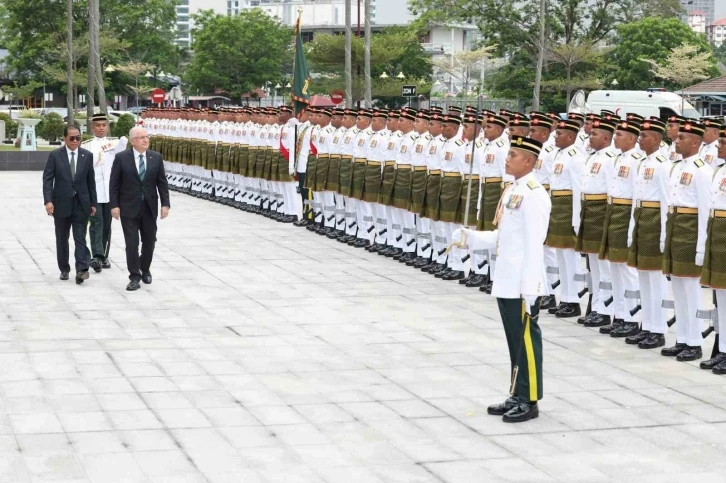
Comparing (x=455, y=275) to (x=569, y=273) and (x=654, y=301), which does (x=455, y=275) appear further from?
(x=654, y=301)

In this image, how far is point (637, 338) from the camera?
36.3ft

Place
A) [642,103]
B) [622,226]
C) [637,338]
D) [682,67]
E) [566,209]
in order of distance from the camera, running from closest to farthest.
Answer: [637,338] < [622,226] < [566,209] < [642,103] < [682,67]

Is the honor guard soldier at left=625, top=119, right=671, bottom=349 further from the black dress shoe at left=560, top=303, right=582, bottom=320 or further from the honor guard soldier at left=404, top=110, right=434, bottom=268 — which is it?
the honor guard soldier at left=404, top=110, right=434, bottom=268

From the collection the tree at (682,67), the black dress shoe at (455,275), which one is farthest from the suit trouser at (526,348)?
the tree at (682,67)

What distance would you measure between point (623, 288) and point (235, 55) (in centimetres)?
7278

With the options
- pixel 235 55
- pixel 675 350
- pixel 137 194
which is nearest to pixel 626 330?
pixel 675 350

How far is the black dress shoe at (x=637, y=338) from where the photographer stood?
1102 cm

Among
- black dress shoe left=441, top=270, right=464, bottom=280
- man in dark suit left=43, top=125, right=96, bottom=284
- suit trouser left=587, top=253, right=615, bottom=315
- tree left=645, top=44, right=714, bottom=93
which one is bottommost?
black dress shoe left=441, top=270, right=464, bottom=280

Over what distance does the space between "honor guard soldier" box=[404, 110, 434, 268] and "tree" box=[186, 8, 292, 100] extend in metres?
67.0

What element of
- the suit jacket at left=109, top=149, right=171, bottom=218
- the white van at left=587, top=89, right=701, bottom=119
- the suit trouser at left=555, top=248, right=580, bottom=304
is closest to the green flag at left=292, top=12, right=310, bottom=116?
the suit jacket at left=109, top=149, right=171, bottom=218

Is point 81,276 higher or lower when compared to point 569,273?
lower

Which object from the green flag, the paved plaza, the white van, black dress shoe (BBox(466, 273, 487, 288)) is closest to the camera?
the paved plaza

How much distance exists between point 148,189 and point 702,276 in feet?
21.1

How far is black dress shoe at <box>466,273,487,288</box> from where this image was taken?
566 inches
